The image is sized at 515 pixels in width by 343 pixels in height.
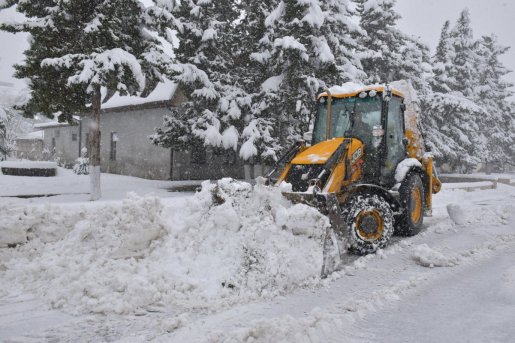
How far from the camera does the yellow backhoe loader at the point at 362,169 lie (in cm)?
618

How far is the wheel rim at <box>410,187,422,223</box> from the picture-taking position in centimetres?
805

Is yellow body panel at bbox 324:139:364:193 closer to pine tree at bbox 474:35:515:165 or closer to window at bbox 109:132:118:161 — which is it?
window at bbox 109:132:118:161

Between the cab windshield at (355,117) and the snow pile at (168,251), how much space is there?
2.39m

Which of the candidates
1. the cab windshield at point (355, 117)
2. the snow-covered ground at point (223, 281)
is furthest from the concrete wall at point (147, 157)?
the snow-covered ground at point (223, 281)

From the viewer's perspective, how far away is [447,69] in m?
29.2

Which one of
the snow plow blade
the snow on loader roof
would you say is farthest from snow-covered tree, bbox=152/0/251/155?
the snow plow blade

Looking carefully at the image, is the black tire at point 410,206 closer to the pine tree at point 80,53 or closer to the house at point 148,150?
the pine tree at point 80,53

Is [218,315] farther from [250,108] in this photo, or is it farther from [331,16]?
[331,16]

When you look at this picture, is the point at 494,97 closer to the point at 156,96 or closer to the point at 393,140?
the point at 156,96

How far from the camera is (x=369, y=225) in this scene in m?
Result: 6.47

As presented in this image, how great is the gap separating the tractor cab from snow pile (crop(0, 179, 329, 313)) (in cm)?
229

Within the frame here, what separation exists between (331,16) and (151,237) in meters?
13.2

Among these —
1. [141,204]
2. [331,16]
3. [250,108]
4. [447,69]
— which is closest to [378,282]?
[141,204]

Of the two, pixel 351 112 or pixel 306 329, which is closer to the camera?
pixel 306 329
